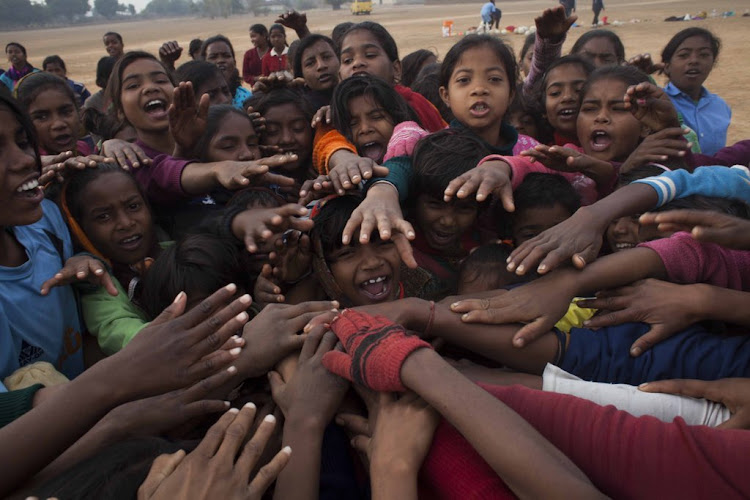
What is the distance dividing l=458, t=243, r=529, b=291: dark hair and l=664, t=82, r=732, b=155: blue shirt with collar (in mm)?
3099

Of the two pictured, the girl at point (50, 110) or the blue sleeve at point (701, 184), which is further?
the girl at point (50, 110)

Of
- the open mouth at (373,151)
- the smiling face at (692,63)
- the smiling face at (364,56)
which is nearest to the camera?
the open mouth at (373,151)

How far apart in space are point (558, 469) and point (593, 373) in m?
0.72

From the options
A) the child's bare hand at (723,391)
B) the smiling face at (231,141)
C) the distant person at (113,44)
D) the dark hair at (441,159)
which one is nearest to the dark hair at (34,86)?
the smiling face at (231,141)

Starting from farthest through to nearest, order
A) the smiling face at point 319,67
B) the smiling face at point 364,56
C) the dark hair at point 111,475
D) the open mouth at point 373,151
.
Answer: the smiling face at point 319,67 → the smiling face at point 364,56 → the open mouth at point 373,151 → the dark hair at point 111,475

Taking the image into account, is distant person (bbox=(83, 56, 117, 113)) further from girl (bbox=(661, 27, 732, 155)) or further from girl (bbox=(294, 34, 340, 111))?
girl (bbox=(661, 27, 732, 155))

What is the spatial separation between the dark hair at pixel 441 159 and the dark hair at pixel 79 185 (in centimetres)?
158

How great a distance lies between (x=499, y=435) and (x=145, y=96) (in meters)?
3.34

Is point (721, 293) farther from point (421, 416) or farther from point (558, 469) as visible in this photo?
point (421, 416)

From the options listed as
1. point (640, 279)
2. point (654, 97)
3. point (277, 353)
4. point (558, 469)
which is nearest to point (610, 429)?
point (558, 469)

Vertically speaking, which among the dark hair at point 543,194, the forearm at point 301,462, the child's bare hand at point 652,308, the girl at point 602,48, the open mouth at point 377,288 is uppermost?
the girl at point 602,48

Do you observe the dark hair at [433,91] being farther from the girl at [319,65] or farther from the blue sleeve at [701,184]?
the blue sleeve at [701,184]

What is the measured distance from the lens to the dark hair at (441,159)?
2506 millimetres

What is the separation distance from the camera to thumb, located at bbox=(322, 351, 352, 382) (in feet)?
5.27
